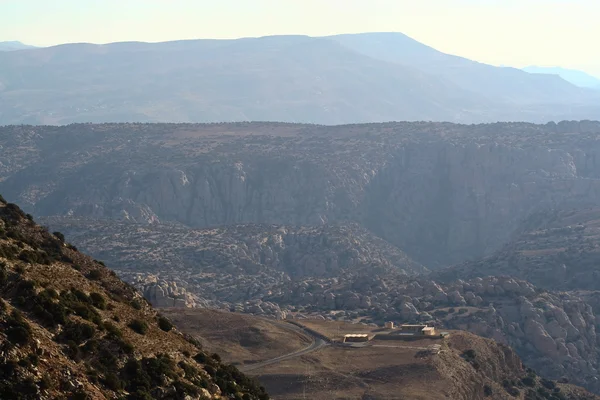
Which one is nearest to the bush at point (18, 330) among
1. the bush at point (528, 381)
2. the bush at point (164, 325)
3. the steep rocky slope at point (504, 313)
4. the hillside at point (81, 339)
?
the hillside at point (81, 339)

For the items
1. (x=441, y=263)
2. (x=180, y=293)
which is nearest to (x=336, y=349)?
(x=180, y=293)

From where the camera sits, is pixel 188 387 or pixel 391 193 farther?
pixel 391 193

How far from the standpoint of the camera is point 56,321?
3322cm

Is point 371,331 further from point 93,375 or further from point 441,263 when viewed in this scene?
point 441,263

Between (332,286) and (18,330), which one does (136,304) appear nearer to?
(18,330)

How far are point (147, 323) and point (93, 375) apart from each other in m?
6.87

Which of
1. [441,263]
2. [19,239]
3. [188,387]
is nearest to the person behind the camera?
[188,387]

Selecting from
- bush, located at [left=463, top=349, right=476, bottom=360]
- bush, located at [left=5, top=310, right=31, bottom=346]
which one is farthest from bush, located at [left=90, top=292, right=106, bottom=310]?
bush, located at [left=463, top=349, right=476, bottom=360]

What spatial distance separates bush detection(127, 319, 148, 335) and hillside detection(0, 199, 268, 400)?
0.10ft

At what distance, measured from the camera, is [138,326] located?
3753 centimetres

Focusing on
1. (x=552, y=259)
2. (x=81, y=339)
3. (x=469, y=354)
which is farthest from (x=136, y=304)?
(x=552, y=259)

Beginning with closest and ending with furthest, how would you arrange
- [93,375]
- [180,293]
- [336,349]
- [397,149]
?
[93,375], [336,349], [180,293], [397,149]

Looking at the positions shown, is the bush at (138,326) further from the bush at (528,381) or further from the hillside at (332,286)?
the hillside at (332,286)

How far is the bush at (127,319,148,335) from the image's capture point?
123ft
